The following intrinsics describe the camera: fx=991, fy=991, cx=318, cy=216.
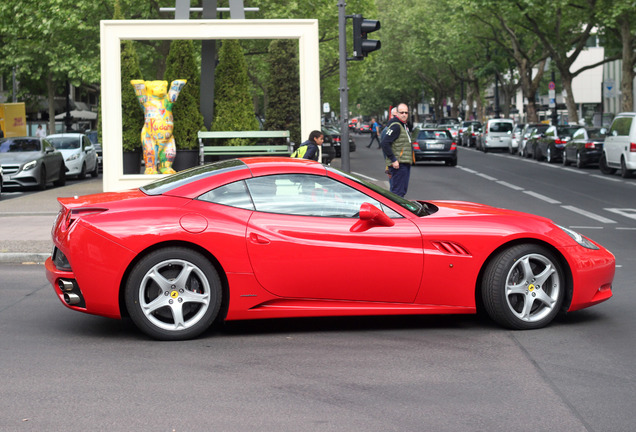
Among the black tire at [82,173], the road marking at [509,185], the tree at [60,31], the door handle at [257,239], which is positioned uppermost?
the tree at [60,31]


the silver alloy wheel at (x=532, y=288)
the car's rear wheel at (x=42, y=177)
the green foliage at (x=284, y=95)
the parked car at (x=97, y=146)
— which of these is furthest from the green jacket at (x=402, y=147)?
the green foliage at (x=284, y=95)

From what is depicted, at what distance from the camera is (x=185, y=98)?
72.8ft

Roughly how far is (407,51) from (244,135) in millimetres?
60092

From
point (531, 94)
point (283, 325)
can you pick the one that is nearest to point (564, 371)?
point (283, 325)

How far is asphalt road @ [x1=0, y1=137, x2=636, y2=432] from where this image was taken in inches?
200

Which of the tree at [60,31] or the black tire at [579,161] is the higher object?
the tree at [60,31]

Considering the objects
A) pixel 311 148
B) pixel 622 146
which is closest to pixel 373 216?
pixel 311 148

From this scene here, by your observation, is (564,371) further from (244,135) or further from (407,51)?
(407,51)

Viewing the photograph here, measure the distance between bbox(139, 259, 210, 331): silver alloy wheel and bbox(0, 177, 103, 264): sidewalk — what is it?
15.4ft

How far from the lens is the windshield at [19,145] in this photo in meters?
27.5

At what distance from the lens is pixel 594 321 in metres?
7.74

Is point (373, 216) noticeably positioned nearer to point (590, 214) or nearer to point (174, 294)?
point (174, 294)

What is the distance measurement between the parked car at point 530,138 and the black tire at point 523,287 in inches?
1335

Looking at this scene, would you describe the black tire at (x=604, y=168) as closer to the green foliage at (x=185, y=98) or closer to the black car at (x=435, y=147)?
the black car at (x=435, y=147)
